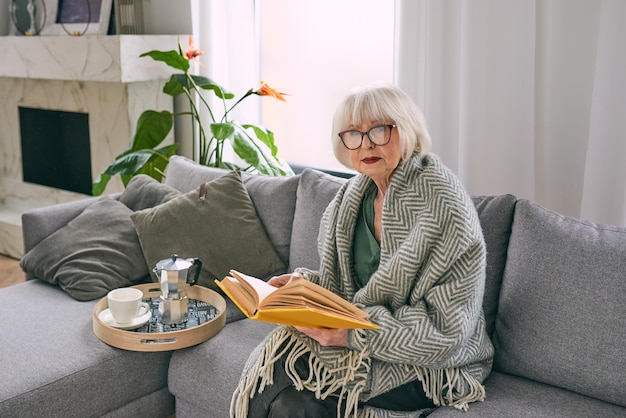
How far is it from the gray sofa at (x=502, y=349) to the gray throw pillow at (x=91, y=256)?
0.13 meters

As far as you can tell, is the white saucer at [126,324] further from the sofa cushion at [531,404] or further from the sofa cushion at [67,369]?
the sofa cushion at [531,404]

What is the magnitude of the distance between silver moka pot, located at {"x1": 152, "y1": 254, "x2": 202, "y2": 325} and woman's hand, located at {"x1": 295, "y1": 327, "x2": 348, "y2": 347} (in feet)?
1.95

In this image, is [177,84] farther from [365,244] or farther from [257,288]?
[257,288]

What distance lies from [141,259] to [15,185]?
264 cm

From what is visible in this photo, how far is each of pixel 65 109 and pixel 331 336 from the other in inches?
124

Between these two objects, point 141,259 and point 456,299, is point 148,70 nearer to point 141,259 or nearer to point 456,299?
point 141,259

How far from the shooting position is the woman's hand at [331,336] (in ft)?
5.57

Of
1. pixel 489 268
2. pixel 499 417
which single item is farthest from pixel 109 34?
pixel 499 417

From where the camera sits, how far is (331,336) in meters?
1.70

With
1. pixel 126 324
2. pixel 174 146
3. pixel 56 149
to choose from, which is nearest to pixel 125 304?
pixel 126 324

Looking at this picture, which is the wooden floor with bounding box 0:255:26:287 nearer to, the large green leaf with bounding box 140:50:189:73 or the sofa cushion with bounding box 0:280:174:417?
the large green leaf with bounding box 140:50:189:73

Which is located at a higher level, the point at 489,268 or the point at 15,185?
the point at 489,268

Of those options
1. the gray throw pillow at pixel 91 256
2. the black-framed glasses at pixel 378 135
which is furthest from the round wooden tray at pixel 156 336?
the black-framed glasses at pixel 378 135

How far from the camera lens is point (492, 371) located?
1972mm
